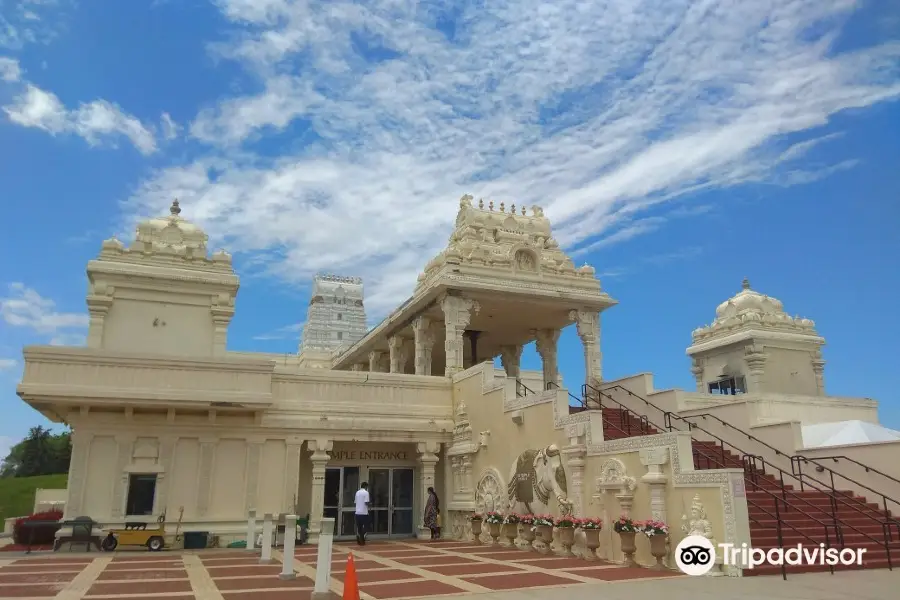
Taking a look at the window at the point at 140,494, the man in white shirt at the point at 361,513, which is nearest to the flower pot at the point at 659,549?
the man in white shirt at the point at 361,513

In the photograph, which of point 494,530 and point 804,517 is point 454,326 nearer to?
point 494,530

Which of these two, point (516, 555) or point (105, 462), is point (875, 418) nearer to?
point (516, 555)

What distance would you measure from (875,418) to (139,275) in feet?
82.3

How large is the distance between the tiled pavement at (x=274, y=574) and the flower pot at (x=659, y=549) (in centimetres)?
29

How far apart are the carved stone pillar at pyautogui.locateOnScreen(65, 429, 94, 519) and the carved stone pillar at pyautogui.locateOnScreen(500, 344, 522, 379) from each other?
18.4m

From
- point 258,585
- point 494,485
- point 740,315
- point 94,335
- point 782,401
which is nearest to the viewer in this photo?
point 258,585

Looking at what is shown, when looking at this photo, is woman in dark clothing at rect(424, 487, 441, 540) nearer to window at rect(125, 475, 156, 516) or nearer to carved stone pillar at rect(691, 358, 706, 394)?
window at rect(125, 475, 156, 516)

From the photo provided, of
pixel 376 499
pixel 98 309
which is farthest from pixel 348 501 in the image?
pixel 98 309

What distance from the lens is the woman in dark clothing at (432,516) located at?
64.8 ft

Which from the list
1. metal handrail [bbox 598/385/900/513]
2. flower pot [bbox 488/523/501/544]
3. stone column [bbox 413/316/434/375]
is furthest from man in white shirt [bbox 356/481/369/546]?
metal handrail [bbox 598/385/900/513]

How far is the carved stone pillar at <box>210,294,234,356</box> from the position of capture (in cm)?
2386

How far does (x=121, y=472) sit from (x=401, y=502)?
7.86 metres

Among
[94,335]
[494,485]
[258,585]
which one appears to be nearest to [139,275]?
[94,335]

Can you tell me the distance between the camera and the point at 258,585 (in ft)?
35.0
